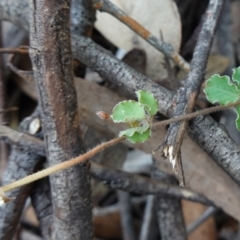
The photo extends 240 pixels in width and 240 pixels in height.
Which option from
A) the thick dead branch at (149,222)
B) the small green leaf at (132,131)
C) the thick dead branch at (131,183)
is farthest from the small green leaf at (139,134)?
the thick dead branch at (149,222)

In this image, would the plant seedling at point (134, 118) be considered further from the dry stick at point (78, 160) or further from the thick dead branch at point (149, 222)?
the thick dead branch at point (149, 222)

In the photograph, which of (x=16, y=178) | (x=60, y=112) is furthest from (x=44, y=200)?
(x=60, y=112)

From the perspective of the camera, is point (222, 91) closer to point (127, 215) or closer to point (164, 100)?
point (164, 100)

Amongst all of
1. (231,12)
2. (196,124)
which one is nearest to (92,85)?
(196,124)

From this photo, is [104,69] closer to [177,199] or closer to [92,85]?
[92,85]

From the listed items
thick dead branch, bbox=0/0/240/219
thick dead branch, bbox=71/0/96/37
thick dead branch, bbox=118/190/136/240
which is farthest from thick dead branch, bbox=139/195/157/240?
thick dead branch, bbox=71/0/96/37
